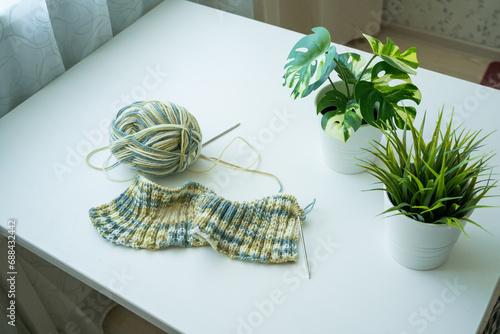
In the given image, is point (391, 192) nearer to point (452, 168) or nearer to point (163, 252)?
point (452, 168)

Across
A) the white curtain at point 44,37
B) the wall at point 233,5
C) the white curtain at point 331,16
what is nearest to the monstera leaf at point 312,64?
the white curtain at point 44,37

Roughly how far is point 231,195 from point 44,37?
1.68 feet

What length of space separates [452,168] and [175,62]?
0.65 m

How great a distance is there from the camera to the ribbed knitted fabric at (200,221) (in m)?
0.83

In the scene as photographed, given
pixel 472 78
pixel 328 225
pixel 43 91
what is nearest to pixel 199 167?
pixel 328 225

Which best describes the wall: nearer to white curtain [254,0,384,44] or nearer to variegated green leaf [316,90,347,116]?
white curtain [254,0,384,44]

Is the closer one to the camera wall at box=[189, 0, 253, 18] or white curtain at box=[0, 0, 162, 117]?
white curtain at box=[0, 0, 162, 117]

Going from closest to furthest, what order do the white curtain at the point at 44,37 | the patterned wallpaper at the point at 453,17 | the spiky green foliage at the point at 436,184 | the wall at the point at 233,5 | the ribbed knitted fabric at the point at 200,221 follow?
1. the spiky green foliage at the point at 436,184
2. the ribbed knitted fabric at the point at 200,221
3. the white curtain at the point at 44,37
4. the wall at the point at 233,5
5. the patterned wallpaper at the point at 453,17

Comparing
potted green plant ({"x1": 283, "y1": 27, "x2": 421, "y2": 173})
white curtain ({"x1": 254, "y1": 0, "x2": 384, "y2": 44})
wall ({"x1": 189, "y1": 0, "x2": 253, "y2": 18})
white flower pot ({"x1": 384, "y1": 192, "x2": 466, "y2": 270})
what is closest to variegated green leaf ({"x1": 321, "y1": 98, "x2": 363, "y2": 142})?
potted green plant ({"x1": 283, "y1": 27, "x2": 421, "y2": 173})

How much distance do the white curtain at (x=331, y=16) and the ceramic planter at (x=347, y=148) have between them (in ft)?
3.06

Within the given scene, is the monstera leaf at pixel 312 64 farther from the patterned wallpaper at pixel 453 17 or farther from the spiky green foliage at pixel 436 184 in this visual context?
the patterned wallpaper at pixel 453 17

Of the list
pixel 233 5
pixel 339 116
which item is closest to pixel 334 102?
pixel 339 116

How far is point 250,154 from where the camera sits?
0.97m

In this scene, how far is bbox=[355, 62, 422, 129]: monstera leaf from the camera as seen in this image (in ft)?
2.62
